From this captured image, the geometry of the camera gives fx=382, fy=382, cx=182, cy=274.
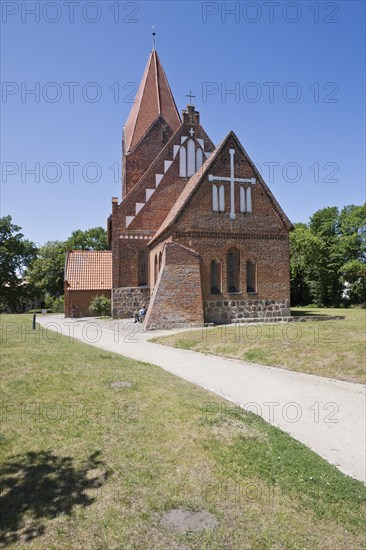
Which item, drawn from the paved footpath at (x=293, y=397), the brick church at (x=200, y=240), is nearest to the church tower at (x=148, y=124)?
the brick church at (x=200, y=240)

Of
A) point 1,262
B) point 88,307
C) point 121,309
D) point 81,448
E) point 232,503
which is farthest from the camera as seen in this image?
point 1,262

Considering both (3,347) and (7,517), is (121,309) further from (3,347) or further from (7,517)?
(7,517)

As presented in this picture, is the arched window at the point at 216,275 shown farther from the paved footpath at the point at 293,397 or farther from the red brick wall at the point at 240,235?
the paved footpath at the point at 293,397

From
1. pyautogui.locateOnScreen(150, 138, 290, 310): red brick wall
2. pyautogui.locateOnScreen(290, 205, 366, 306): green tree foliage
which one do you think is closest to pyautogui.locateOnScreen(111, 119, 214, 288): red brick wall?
pyautogui.locateOnScreen(150, 138, 290, 310): red brick wall

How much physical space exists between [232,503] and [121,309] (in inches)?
875

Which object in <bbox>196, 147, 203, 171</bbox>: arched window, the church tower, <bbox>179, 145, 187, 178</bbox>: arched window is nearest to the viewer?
<bbox>179, 145, 187, 178</bbox>: arched window

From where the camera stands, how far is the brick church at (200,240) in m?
19.0

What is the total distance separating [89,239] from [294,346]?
187 ft

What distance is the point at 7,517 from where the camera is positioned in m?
3.82

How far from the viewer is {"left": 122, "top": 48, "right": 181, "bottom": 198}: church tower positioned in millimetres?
30422

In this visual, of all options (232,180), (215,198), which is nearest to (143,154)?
(232,180)

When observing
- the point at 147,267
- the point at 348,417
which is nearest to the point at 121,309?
the point at 147,267

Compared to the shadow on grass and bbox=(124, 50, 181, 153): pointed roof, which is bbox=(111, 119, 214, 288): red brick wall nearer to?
bbox=(124, 50, 181, 153): pointed roof

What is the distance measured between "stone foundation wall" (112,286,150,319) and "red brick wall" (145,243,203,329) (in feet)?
24.5
